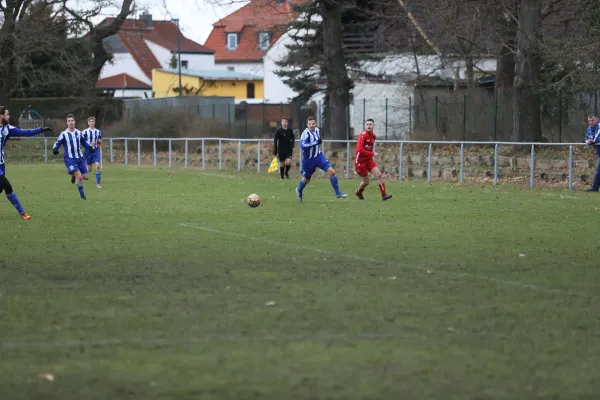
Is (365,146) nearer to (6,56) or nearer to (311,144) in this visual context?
(311,144)

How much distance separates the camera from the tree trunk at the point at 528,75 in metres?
28.1

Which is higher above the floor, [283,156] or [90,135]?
[90,135]

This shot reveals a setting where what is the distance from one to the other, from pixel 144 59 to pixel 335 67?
63779mm

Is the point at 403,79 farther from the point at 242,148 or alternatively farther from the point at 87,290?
the point at 87,290

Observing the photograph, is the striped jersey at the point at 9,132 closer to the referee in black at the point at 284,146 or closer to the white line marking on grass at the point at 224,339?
the white line marking on grass at the point at 224,339

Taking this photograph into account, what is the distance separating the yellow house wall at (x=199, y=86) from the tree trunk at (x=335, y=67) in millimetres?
38223

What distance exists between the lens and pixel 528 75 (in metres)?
28.7

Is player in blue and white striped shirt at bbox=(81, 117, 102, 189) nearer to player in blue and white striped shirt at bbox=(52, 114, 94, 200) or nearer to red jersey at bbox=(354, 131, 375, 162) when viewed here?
player in blue and white striped shirt at bbox=(52, 114, 94, 200)

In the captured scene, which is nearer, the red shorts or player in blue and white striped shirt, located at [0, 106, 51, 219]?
player in blue and white striped shirt, located at [0, 106, 51, 219]

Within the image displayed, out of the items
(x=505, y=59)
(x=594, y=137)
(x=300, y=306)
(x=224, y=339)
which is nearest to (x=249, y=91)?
(x=505, y=59)

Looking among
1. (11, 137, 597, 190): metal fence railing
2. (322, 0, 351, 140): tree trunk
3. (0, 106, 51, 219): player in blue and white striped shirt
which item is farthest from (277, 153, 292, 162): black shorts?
(0, 106, 51, 219): player in blue and white striped shirt

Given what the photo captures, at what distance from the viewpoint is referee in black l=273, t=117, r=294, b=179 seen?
96.2ft

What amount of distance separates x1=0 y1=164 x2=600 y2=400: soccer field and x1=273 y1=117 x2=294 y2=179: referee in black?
12.2 metres

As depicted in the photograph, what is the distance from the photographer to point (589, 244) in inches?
516
